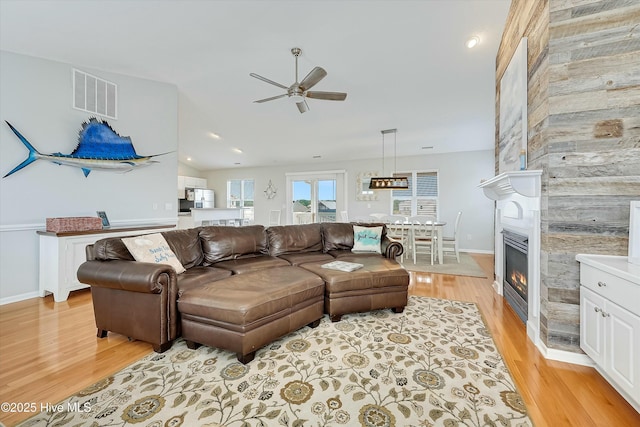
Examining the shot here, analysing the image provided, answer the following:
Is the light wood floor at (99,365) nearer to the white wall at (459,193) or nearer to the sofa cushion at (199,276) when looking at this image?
the sofa cushion at (199,276)

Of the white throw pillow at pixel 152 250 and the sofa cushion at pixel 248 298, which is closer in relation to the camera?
the sofa cushion at pixel 248 298

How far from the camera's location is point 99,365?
191 cm

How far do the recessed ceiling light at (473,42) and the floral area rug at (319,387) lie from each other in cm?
324

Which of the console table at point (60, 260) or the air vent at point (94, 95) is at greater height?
the air vent at point (94, 95)

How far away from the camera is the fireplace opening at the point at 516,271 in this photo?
2.54 meters

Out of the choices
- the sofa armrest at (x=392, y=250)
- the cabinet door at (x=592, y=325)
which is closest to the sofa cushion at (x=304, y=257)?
the sofa armrest at (x=392, y=250)

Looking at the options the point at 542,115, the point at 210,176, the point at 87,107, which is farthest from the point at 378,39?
the point at 210,176

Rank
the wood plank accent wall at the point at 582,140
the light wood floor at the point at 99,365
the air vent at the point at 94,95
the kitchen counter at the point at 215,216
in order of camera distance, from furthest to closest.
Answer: the kitchen counter at the point at 215,216 < the air vent at the point at 94,95 < the wood plank accent wall at the point at 582,140 < the light wood floor at the point at 99,365

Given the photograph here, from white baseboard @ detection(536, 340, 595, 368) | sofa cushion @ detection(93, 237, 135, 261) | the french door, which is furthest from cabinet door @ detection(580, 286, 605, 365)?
the french door

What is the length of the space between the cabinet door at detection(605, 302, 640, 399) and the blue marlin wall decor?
5375 mm

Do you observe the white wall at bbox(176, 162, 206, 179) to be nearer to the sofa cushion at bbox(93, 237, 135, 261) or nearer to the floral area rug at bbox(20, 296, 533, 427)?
the sofa cushion at bbox(93, 237, 135, 261)

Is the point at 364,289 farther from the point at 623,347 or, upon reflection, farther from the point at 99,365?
the point at 99,365

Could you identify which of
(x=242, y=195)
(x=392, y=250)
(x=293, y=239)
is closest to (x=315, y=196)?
(x=242, y=195)

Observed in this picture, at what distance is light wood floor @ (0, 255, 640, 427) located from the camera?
148 cm
